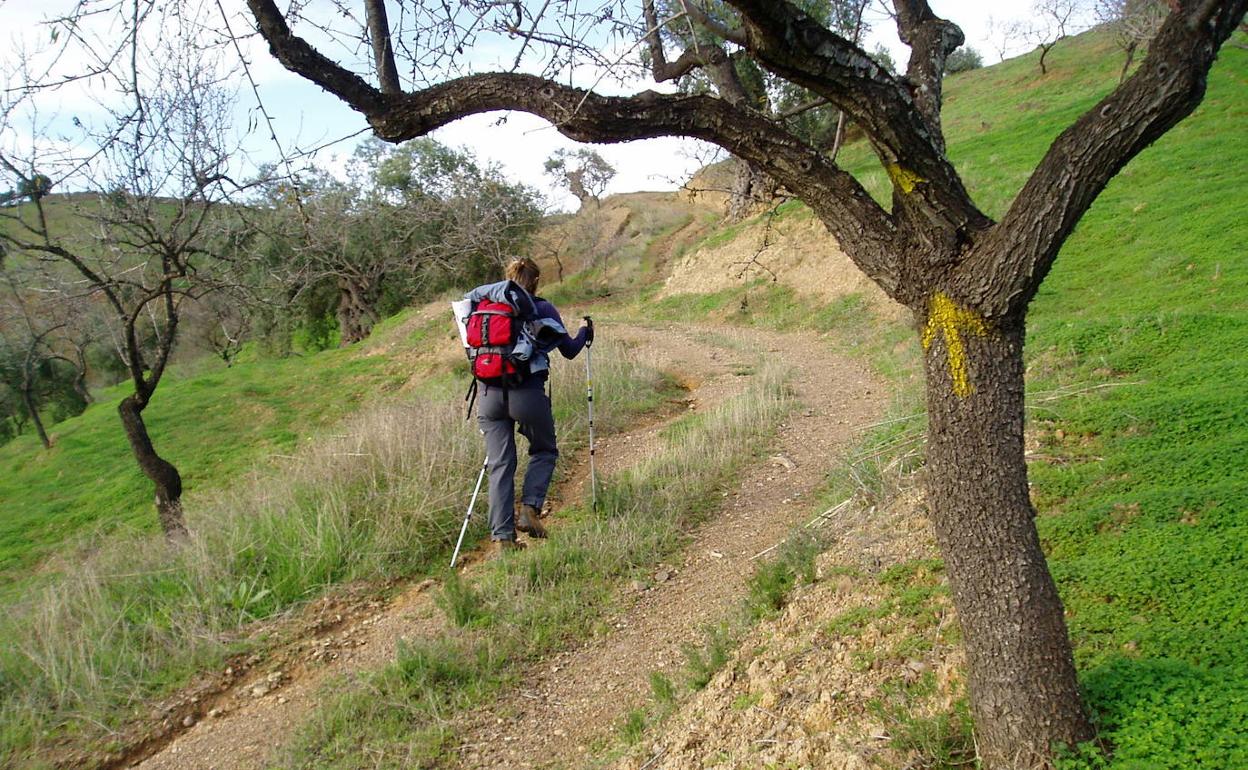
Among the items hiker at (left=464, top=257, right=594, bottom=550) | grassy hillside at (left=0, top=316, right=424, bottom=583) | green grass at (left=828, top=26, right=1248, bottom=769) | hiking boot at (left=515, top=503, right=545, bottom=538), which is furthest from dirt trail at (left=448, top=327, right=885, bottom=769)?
grassy hillside at (left=0, top=316, right=424, bottom=583)

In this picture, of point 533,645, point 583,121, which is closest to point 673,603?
point 533,645

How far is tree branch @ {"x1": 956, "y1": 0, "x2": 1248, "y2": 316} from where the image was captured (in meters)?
2.21

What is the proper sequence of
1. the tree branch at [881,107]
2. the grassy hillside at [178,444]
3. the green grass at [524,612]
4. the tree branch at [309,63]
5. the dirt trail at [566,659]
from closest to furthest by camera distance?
1. the tree branch at [881,107]
2. the tree branch at [309,63]
3. the green grass at [524,612]
4. the dirt trail at [566,659]
5. the grassy hillside at [178,444]

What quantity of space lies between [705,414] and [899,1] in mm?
5837

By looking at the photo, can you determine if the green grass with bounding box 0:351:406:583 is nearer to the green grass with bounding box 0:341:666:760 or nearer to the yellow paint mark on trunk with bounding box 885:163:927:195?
the green grass with bounding box 0:341:666:760

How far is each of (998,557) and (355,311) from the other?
1225 inches

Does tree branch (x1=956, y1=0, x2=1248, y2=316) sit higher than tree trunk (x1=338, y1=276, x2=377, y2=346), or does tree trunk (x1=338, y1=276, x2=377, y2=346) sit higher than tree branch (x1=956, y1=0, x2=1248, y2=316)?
tree trunk (x1=338, y1=276, x2=377, y2=346)

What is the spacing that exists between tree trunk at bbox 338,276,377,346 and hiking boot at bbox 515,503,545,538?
25.1 metres

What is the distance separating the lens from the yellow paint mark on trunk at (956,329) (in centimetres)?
254

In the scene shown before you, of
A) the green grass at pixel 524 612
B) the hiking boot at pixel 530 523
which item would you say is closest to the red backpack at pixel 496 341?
the hiking boot at pixel 530 523

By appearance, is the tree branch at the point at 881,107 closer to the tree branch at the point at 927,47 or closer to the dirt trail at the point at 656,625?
the tree branch at the point at 927,47

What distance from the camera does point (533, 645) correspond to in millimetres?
4832

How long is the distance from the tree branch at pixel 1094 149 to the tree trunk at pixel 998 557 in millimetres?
158

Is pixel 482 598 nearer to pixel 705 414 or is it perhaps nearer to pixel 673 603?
pixel 673 603
